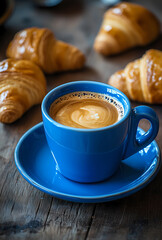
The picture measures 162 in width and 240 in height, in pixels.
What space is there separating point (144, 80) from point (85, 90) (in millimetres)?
383

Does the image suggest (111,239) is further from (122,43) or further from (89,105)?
(122,43)

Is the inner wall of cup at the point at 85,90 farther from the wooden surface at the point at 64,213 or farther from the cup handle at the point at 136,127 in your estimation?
the wooden surface at the point at 64,213

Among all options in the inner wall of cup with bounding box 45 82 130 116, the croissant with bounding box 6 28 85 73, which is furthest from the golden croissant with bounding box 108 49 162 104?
the inner wall of cup with bounding box 45 82 130 116

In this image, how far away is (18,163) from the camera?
0.83m

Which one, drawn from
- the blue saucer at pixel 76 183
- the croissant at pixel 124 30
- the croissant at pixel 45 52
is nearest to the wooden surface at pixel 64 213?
the blue saucer at pixel 76 183

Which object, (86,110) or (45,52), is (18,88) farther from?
(86,110)

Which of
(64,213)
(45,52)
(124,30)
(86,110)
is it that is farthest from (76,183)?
(124,30)

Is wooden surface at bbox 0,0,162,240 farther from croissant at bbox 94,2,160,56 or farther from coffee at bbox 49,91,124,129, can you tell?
croissant at bbox 94,2,160,56

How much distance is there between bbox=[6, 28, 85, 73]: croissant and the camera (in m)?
1.37

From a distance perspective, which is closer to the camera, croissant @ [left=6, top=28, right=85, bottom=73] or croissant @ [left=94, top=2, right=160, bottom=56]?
croissant @ [left=6, top=28, right=85, bottom=73]

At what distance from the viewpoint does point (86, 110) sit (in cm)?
85

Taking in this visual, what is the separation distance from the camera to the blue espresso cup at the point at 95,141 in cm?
74

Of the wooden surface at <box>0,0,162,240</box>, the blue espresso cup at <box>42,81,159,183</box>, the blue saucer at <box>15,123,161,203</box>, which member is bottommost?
the wooden surface at <box>0,0,162,240</box>

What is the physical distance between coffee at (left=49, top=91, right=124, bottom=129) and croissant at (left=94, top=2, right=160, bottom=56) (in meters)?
0.67
